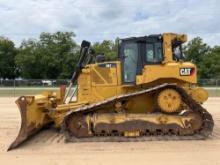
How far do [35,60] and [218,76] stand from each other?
29.4 m

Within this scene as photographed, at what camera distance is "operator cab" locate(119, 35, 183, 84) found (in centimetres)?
1271

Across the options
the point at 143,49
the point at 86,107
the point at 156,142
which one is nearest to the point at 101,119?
the point at 86,107

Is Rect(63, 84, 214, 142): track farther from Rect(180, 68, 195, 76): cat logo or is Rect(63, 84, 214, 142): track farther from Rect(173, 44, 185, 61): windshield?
Rect(173, 44, 185, 61): windshield

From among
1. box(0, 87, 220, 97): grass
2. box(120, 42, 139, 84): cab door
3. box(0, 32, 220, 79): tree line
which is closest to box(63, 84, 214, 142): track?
box(120, 42, 139, 84): cab door

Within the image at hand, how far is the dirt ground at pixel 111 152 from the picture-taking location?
9.45m

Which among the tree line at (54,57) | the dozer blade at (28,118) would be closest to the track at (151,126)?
the dozer blade at (28,118)

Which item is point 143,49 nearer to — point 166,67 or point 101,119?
point 166,67

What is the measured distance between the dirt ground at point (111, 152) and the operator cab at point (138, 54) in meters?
2.16

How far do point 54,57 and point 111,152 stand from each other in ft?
215

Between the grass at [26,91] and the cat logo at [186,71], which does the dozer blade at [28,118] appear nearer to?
the cat logo at [186,71]

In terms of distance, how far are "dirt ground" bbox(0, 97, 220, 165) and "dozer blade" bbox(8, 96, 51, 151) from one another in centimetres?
20

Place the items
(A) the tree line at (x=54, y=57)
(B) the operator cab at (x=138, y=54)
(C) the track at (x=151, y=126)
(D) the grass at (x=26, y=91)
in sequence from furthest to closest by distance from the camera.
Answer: (A) the tree line at (x=54, y=57)
(D) the grass at (x=26, y=91)
(B) the operator cab at (x=138, y=54)
(C) the track at (x=151, y=126)

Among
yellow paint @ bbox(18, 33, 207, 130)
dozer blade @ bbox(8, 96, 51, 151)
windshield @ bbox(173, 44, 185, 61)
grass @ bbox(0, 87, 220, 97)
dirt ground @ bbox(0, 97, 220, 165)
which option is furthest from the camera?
grass @ bbox(0, 87, 220, 97)

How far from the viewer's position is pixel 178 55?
528 inches
